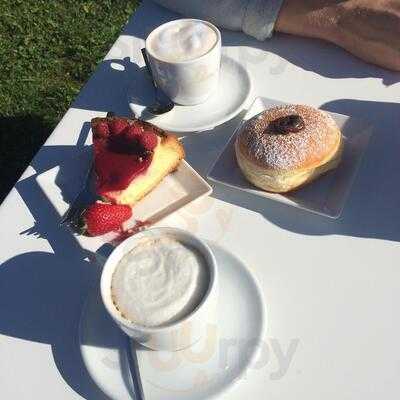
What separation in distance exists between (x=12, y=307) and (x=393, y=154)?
0.61 m

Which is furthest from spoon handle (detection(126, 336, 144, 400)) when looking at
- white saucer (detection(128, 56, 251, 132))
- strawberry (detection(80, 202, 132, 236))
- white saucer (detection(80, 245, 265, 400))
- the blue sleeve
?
the blue sleeve

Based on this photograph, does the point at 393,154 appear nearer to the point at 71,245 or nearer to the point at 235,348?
the point at 235,348

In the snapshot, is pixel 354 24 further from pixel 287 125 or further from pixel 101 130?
pixel 101 130

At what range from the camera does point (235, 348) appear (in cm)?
63

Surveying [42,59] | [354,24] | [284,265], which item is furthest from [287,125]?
[42,59]

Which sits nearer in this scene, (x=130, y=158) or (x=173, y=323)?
(x=173, y=323)

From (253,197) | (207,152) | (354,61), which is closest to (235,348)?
(253,197)

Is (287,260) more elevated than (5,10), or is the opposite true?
(287,260)

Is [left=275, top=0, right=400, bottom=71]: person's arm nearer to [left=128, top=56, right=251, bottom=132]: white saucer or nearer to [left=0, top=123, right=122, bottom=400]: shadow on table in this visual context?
[left=128, top=56, right=251, bottom=132]: white saucer


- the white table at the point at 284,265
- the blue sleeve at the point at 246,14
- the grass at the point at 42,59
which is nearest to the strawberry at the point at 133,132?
the white table at the point at 284,265

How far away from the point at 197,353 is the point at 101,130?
372 mm

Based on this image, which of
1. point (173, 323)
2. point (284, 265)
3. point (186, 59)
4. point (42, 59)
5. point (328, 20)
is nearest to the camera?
point (173, 323)

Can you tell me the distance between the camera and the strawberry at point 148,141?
80cm

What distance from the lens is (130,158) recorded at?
2.63ft
